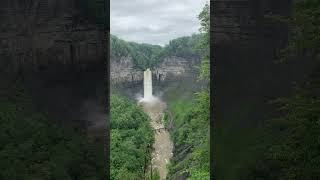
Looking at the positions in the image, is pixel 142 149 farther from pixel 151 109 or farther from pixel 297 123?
pixel 151 109

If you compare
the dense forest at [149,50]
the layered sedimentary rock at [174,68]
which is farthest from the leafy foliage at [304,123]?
the dense forest at [149,50]

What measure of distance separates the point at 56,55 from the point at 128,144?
79.2 feet

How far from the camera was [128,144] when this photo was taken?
34219 mm

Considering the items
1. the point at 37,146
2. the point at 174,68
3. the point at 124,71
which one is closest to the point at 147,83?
the point at 124,71

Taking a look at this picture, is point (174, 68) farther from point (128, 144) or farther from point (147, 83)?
point (128, 144)

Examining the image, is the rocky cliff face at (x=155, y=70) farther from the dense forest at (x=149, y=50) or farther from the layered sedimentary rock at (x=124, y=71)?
the dense forest at (x=149, y=50)

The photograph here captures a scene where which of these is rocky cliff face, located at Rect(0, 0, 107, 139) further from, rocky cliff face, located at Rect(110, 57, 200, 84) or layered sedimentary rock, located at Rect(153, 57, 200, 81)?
rocky cliff face, located at Rect(110, 57, 200, 84)

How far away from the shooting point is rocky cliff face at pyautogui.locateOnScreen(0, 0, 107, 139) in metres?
10.2

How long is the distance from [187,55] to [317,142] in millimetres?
76385

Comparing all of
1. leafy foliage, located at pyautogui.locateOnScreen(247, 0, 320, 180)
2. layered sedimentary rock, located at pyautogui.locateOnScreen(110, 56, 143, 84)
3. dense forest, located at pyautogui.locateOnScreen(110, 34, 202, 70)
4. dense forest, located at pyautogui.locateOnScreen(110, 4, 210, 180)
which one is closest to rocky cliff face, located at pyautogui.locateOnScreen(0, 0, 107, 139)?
dense forest, located at pyautogui.locateOnScreen(110, 4, 210, 180)

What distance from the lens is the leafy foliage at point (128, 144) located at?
102 feet

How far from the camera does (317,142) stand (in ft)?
22.2

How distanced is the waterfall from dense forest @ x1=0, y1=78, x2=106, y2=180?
7260cm

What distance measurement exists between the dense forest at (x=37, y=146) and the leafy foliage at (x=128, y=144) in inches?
709
